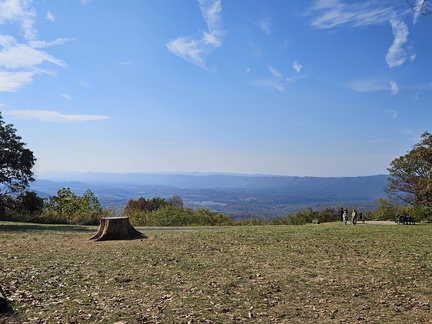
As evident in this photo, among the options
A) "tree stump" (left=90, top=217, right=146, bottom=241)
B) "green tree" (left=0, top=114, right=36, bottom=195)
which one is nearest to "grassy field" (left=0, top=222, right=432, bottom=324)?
"tree stump" (left=90, top=217, right=146, bottom=241)

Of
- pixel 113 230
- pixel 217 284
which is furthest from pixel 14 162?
pixel 217 284

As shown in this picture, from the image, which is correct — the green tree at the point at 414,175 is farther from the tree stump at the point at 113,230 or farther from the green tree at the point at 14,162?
the green tree at the point at 14,162

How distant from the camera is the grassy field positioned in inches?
261

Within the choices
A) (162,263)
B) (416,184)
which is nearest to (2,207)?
(162,263)

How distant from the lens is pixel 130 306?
23.3 feet

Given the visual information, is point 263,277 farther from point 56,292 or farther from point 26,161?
point 26,161

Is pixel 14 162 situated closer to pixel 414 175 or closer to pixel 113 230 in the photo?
pixel 113 230

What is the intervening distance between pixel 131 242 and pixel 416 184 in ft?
93.5

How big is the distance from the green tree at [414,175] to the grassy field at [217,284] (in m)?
19.9

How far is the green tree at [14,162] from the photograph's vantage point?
2936 centimetres

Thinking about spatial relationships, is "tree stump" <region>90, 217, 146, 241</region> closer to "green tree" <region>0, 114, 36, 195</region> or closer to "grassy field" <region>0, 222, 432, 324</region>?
"grassy field" <region>0, 222, 432, 324</region>

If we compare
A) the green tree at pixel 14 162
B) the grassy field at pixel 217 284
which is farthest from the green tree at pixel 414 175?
the green tree at pixel 14 162

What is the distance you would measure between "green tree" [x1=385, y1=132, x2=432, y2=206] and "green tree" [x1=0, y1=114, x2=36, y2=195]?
35.8 meters

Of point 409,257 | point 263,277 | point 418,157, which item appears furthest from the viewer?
point 418,157
